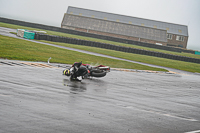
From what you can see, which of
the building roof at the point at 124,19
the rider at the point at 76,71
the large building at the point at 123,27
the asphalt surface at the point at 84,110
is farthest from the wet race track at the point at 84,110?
the building roof at the point at 124,19

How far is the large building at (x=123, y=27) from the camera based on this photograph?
9006 cm

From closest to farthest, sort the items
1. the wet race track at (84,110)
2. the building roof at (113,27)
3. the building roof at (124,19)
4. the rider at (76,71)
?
1. the wet race track at (84,110)
2. the rider at (76,71)
3. the building roof at (113,27)
4. the building roof at (124,19)

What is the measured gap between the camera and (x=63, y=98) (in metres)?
11.4

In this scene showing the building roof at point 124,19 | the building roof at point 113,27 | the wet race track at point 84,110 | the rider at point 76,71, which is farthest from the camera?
the building roof at point 124,19

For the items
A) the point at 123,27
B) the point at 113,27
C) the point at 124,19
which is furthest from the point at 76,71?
the point at 124,19

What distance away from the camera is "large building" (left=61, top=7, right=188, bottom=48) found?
90062 mm

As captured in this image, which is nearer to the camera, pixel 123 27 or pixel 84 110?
pixel 84 110

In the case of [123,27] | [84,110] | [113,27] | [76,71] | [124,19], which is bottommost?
[84,110]

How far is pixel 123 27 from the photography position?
3669 inches

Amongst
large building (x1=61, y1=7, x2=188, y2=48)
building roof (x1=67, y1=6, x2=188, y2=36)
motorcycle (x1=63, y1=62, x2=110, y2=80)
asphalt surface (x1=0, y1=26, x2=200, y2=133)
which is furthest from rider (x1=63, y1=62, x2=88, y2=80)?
building roof (x1=67, y1=6, x2=188, y2=36)

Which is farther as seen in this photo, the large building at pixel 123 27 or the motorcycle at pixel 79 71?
the large building at pixel 123 27

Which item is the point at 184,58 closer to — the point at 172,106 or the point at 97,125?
the point at 172,106

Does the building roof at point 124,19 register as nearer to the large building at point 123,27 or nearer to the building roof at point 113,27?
the large building at point 123,27

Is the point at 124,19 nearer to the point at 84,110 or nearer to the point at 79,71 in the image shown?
the point at 79,71
